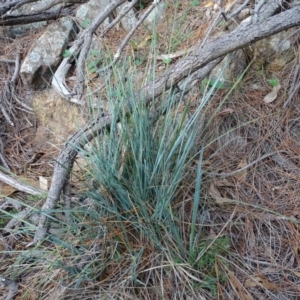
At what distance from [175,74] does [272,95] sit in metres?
0.77

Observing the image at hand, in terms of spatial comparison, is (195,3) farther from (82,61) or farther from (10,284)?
(10,284)

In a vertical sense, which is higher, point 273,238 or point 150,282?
point 150,282

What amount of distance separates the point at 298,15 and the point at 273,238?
1.04 metres

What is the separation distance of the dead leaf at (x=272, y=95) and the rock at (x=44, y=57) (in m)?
1.43

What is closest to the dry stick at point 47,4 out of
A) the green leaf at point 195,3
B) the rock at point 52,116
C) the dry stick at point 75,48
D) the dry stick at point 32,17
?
the dry stick at point 32,17

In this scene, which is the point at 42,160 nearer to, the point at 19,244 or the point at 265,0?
the point at 19,244

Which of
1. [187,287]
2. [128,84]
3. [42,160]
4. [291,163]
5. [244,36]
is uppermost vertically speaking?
[128,84]

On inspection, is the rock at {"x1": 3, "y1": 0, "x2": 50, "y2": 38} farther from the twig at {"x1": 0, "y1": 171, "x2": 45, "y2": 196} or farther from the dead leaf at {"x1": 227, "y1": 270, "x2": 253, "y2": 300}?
the dead leaf at {"x1": 227, "y1": 270, "x2": 253, "y2": 300}

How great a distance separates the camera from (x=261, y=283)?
1771mm

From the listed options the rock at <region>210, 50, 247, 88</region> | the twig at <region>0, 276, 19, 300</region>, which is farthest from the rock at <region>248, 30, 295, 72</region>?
the twig at <region>0, 276, 19, 300</region>

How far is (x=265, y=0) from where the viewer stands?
102 inches

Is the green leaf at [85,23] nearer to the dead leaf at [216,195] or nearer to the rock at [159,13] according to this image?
the rock at [159,13]

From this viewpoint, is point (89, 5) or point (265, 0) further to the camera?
point (89, 5)

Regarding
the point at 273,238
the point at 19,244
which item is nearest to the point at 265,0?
the point at 273,238
